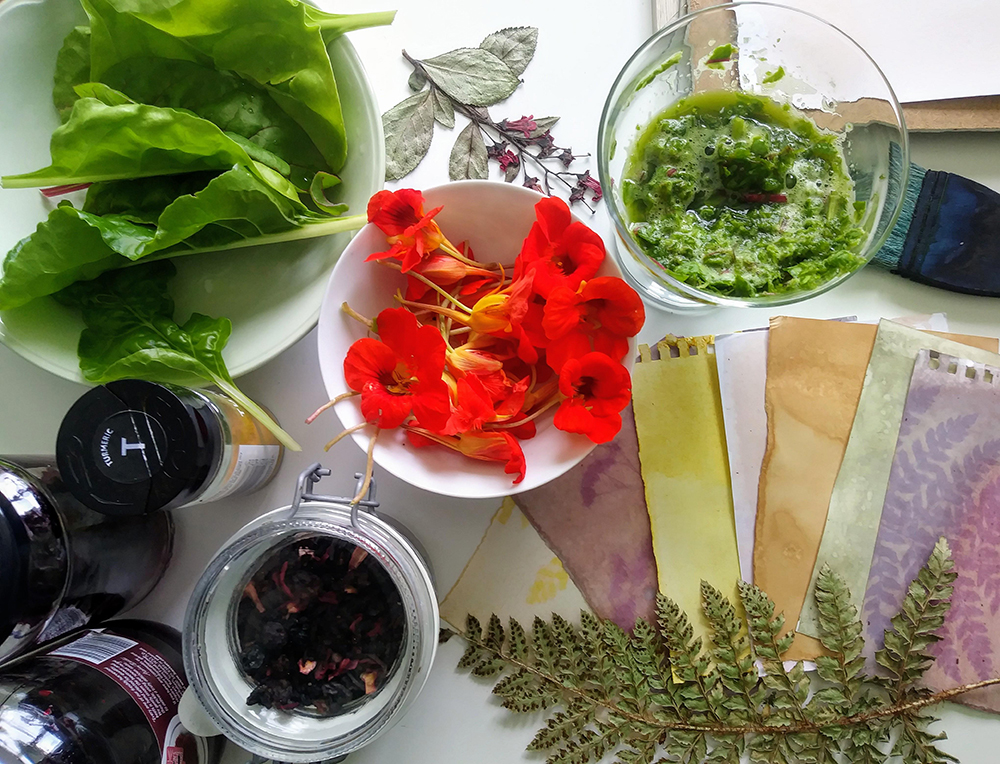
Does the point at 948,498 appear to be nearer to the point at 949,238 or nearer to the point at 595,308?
the point at 949,238

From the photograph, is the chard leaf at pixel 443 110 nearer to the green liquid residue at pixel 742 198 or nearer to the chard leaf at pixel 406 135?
the chard leaf at pixel 406 135

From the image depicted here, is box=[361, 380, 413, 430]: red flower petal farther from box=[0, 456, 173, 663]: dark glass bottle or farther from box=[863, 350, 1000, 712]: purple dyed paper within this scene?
box=[863, 350, 1000, 712]: purple dyed paper

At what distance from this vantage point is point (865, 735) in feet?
2.21

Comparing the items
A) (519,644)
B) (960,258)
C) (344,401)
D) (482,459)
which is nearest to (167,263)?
(344,401)

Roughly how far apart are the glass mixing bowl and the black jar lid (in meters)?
0.42

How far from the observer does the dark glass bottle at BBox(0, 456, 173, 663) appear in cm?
48

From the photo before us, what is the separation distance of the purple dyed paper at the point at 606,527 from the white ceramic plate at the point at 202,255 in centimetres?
32

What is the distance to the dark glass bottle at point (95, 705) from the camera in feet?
1.68

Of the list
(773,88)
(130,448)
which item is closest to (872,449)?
(773,88)

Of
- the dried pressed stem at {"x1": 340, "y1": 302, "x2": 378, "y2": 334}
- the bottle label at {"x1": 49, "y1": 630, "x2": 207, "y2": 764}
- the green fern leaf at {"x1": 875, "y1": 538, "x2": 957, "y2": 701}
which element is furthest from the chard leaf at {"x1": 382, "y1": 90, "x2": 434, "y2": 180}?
the green fern leaf at {"x1": 875, "y1": 538, "x2": 957, "y2": 701}

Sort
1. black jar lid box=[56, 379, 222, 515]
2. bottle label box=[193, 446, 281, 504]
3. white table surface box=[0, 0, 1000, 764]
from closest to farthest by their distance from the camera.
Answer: black jar lid box=[56, 379, 222, 515]
bottle label box=[193, 446, 281, 504]
white table surface box=[0, 0, 1000, 764]

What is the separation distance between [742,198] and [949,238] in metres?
0.26

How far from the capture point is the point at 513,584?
2.34 ft

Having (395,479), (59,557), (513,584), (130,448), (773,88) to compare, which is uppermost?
(773,88)
